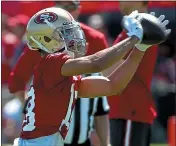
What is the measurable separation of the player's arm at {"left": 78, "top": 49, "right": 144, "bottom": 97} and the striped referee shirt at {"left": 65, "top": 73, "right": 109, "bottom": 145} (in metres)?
1.64

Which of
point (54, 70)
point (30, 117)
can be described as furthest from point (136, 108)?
point (54, 70)

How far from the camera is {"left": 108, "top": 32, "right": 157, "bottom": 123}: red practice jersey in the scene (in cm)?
665

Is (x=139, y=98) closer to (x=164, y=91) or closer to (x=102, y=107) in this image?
(x=102, y=107)

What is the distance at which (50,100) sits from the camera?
4.74m

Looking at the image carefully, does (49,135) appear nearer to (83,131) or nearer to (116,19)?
(83,131)

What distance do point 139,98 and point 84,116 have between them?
50 centimetres

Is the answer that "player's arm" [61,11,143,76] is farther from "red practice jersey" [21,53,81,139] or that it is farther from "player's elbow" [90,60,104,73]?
"red practice jersey" [21,53,81,139]

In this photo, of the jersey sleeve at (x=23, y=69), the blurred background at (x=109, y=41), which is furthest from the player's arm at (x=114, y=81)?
the blurred background at (x=109, y=41)

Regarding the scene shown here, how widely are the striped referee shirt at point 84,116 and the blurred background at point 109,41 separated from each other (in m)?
3.24

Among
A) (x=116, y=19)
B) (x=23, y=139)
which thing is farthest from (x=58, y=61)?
(x=116, y=19)

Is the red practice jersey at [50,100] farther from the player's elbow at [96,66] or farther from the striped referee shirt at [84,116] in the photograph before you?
the striped referee shirt at [84,116]

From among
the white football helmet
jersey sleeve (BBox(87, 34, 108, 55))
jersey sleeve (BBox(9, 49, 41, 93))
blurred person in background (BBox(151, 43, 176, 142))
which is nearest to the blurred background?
blurred person in background (BBox(151, 43, 176, 142))

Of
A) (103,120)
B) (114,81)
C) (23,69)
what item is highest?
(114,81)

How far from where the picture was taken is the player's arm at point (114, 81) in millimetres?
4742
